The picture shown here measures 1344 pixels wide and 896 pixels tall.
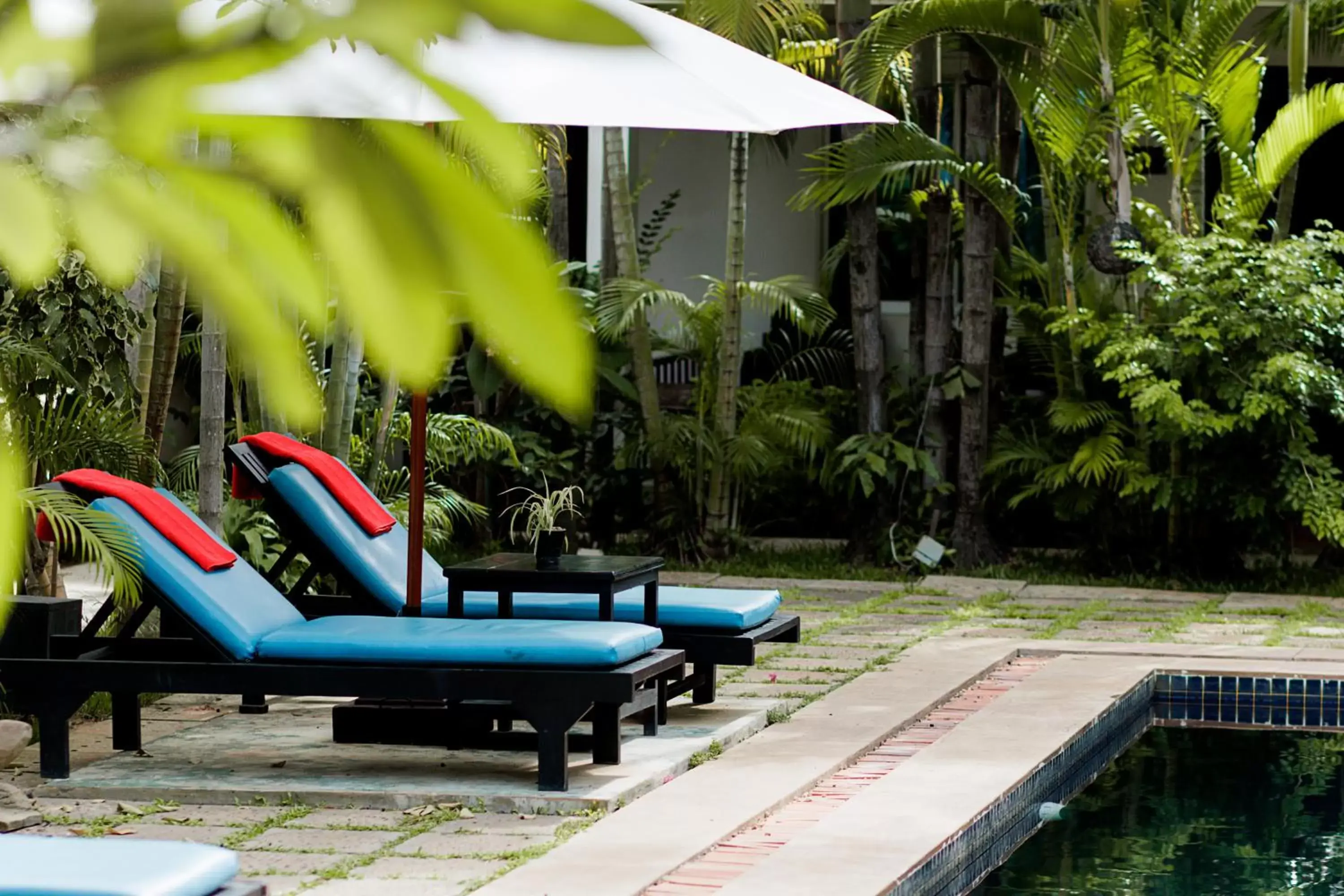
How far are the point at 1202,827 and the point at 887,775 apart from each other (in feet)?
3.75

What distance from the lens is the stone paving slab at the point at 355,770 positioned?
5078mm

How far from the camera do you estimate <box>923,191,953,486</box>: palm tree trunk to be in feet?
37.7

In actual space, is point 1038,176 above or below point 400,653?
above

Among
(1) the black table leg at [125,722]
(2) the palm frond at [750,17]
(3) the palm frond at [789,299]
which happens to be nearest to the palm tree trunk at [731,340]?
(3) the palm frond at [789,299]

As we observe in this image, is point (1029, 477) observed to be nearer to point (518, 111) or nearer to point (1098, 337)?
point (1098, 337)

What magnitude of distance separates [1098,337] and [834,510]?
3.04 metres

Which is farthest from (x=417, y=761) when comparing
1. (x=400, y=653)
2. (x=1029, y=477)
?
(x=1029, y=477)

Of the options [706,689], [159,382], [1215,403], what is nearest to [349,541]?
[159,382]

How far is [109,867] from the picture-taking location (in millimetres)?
3004

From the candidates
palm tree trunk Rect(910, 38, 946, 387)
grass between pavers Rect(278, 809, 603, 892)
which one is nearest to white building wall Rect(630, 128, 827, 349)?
palm tree trunk Rect(910, 38, 946, 387)

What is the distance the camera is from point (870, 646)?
830cm

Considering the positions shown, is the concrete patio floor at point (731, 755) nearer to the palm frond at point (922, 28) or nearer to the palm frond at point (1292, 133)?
the palm frond at point (1292, 133)

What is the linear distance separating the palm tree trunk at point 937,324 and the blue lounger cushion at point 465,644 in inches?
251

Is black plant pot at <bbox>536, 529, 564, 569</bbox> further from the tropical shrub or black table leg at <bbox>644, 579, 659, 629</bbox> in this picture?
the tropical shrub
